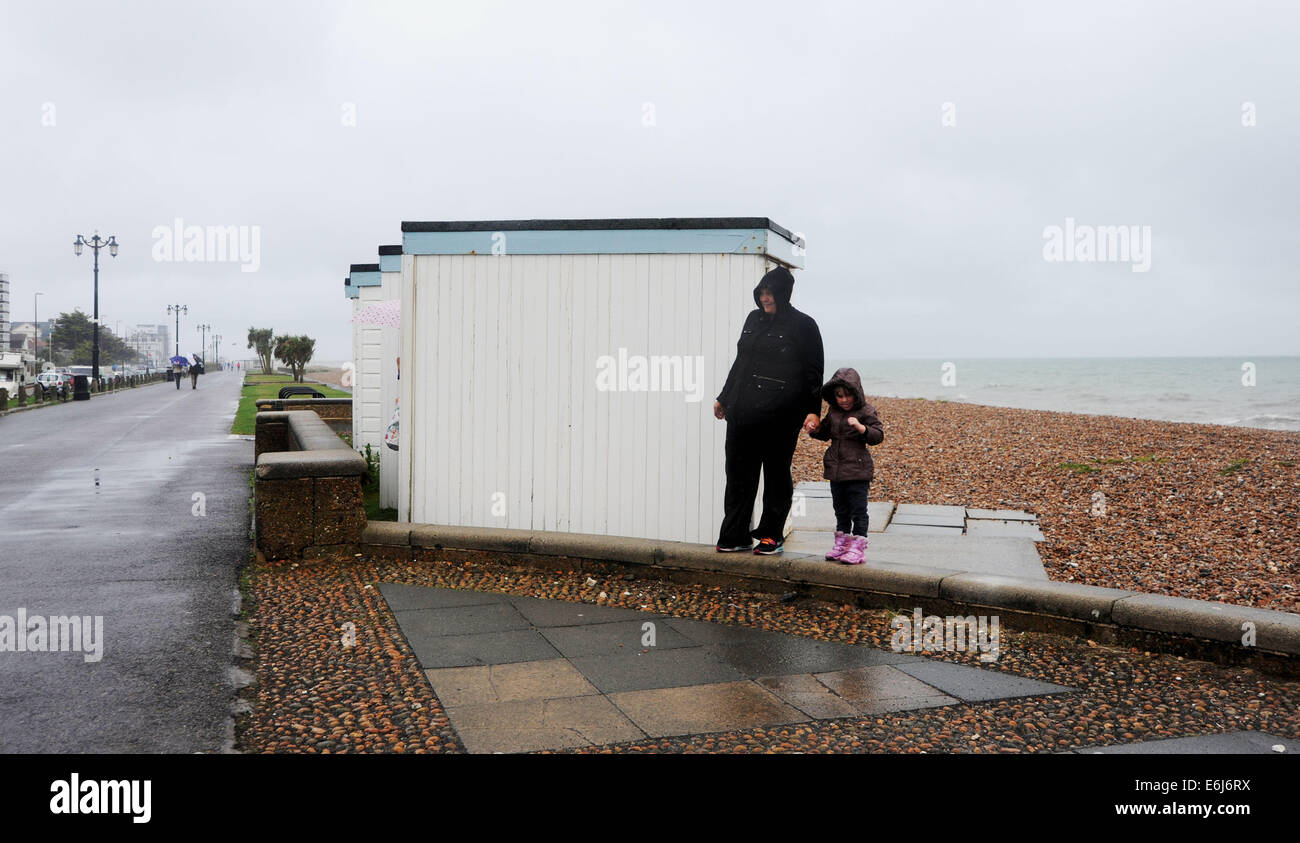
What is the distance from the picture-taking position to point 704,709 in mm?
4035

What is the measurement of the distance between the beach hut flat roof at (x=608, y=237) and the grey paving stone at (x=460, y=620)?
2719mm

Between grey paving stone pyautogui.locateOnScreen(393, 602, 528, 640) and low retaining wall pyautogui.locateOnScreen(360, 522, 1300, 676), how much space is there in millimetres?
1008

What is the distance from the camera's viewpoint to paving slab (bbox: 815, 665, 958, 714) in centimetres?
411

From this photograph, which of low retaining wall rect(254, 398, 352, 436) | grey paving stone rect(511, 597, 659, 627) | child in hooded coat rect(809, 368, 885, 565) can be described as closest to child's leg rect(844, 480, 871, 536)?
child in hooded coat rect(809, 368, 885, 565)

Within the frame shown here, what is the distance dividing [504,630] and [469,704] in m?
1.24

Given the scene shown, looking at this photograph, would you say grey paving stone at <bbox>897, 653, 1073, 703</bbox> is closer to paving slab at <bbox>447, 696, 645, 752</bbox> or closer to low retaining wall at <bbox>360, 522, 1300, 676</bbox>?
low retaining wall at <bbox>360, 522, 1300, 676</bbox>

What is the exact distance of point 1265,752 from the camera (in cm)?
361

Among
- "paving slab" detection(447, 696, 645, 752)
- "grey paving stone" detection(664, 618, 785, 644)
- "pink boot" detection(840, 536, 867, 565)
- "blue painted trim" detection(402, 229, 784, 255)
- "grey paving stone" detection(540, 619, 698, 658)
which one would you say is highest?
"blue painted trim" detection(402, 229, 784, 255)

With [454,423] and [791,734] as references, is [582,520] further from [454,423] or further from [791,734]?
[791,734]

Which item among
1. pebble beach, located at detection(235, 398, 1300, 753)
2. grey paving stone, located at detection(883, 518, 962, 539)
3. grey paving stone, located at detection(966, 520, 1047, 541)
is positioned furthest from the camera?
grey paving stone, located at detection(966, 520, 1047, 541)

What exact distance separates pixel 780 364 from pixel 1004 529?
11.2ft

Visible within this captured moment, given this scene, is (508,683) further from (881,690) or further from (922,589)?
(922,589)

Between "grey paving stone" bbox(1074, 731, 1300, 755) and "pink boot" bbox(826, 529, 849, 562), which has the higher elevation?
"pink boot" bbox(826, 529, 849, 562)

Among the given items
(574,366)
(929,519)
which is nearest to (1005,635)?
(574,366)
